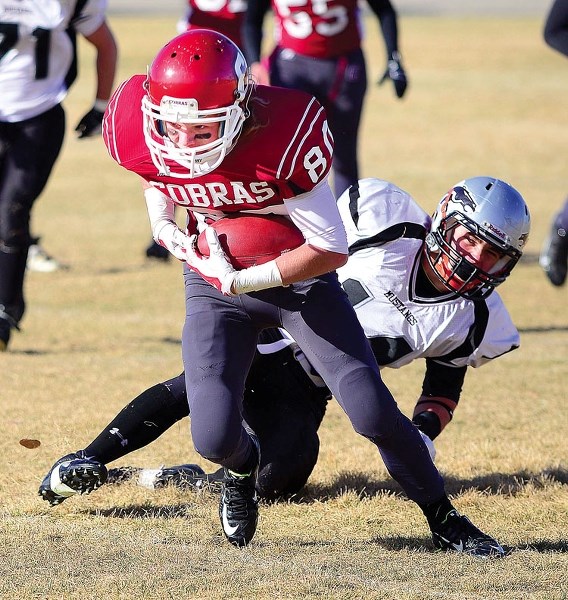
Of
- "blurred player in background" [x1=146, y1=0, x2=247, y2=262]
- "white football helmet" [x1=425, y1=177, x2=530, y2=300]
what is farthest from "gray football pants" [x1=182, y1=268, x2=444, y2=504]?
"blurred player in background" [x1=146, y1=0, x2=247, y2=262]

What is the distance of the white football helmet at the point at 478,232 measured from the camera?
4086mm

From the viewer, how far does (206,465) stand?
4.67 metres

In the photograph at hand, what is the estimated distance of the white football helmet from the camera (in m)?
4.09

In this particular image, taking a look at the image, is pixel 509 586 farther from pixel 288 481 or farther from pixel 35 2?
pixel 35 2

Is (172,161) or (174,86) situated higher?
(174,86)

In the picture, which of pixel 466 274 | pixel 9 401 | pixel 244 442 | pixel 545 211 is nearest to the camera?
pixel 244 442

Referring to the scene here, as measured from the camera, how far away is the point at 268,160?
11.4 feet

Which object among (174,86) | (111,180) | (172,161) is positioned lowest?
(111,180)

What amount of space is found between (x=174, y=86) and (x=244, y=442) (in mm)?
1114

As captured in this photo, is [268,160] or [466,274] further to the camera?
[466,274]

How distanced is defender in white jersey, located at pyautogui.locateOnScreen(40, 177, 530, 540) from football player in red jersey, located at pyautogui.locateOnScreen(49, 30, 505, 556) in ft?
1.59

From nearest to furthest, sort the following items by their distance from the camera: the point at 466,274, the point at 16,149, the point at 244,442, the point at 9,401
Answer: the point at 244,442 < the point at 466,274 < the point at 9,401 < the point at 16,149

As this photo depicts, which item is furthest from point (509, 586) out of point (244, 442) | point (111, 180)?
point (111, 180)

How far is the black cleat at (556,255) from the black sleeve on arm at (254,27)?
7.14 feet
